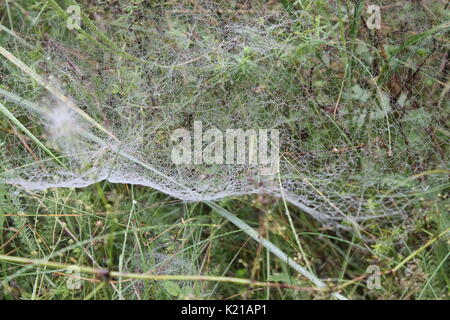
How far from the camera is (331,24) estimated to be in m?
2.70

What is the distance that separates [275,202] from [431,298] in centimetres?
91

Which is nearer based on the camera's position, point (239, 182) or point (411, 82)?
point (239, 182)

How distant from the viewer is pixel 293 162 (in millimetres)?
2570

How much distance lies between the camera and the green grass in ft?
8.11

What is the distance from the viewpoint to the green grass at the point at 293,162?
247cm

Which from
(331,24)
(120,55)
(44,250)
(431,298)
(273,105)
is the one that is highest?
(331,24)

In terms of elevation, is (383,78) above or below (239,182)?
above

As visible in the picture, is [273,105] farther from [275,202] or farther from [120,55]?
[120,55]

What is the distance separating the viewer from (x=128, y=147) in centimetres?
248

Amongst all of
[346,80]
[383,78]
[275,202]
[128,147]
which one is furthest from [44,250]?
[383,78]

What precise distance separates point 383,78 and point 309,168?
0.64 metres

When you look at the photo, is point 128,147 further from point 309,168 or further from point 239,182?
point 309,168

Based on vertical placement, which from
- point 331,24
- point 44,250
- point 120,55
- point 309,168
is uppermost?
point 331,24

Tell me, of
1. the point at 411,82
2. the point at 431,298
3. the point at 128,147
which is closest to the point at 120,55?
the point at 128,147
